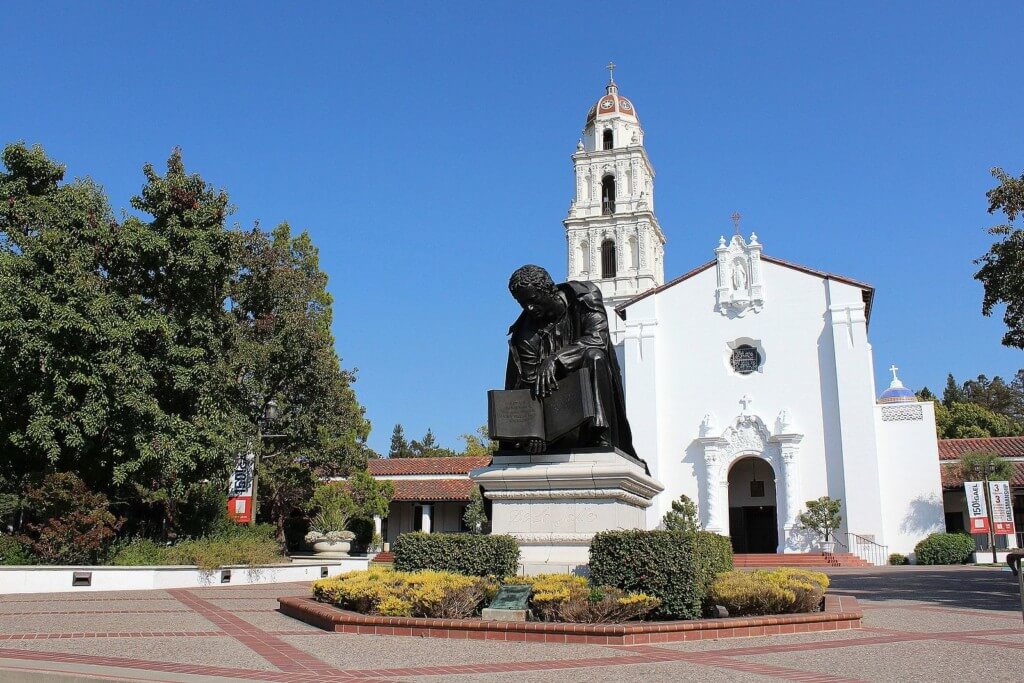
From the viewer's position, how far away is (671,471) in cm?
3881

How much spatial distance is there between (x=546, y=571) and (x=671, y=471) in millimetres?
30160

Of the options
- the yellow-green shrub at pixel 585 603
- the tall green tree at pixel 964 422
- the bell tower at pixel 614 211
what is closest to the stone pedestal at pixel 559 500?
the yellow-green shrub at pixel 585 603

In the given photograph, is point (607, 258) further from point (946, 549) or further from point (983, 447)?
point (946, 549)

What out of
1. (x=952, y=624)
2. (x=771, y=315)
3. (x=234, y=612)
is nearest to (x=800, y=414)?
(x=771, y=315)

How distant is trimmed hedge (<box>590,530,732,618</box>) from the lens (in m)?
8.62

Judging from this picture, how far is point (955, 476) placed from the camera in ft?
121

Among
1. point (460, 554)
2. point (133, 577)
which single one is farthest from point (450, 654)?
point (133, 577)

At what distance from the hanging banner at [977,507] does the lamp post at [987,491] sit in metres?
0.30

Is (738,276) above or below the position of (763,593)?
above

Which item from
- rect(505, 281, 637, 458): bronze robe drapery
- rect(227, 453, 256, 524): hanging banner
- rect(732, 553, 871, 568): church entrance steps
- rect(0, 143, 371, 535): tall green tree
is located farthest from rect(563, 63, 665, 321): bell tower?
rect(505, 281, 637, 458): bronze robe drapery

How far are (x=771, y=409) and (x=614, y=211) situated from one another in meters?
20.6

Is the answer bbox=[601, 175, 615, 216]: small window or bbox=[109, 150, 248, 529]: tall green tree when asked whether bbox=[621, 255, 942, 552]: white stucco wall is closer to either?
bbox=[601, 175, 615, 216]: small window

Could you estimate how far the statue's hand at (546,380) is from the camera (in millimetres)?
10133

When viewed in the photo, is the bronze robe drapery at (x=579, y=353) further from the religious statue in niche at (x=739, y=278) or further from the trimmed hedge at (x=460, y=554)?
the religious statue in niche at (x=739, y=278)
